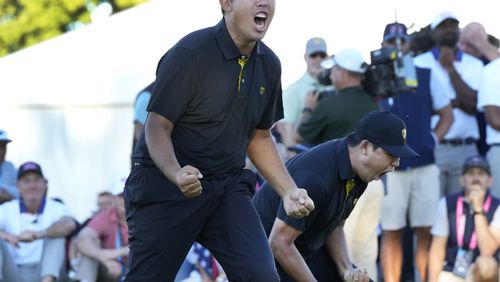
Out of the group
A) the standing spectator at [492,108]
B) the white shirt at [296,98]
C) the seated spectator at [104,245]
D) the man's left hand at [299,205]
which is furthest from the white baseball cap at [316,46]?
the man's left hand at [299,205]

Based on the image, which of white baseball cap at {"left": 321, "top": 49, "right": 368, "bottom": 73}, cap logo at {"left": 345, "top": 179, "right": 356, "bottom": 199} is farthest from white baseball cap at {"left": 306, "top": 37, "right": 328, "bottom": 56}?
cap logo at {"left": 345, "top": 179, "right": 356, "bottom": 199}

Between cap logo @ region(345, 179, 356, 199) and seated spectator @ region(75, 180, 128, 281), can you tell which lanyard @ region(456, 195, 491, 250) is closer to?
seated spectator @ region(75, 180, 128, 281)

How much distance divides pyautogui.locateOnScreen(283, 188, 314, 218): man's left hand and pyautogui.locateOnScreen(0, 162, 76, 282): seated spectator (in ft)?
17.1

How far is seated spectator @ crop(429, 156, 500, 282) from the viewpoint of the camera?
32.9ft

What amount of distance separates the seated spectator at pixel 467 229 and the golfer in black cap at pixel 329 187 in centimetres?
318

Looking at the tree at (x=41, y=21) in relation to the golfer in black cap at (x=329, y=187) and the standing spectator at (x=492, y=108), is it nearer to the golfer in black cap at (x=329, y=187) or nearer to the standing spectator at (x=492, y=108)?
the standing spectator at (x=492, y=108)

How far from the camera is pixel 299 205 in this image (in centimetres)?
567

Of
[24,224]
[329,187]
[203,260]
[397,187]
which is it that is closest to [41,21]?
[24,224]

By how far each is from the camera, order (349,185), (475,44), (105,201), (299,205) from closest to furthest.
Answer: (299,205) → (349,185) → (475,44) → (105,201)

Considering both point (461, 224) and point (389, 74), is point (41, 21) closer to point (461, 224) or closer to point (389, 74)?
point (389, 74)

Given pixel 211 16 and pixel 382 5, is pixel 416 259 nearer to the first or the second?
pixel 382 5

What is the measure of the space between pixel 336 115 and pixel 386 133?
3.04 meters

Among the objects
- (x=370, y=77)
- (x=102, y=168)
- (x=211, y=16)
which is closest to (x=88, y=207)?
(x=102, y=168)

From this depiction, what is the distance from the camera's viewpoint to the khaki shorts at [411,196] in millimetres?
10484
